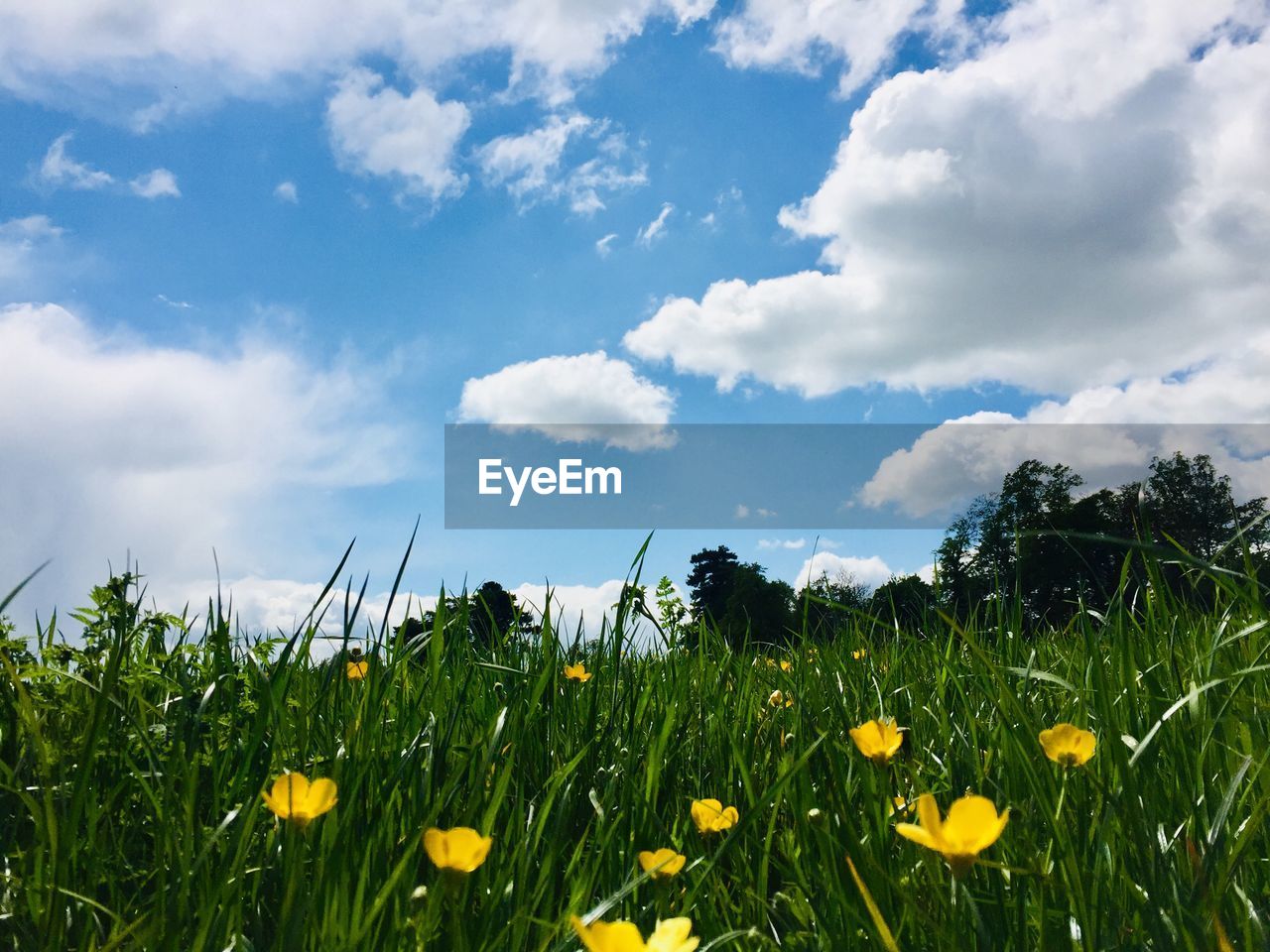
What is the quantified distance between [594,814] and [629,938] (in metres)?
1.40

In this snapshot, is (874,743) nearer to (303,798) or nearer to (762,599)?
(303,798)

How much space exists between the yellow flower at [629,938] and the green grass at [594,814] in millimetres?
210

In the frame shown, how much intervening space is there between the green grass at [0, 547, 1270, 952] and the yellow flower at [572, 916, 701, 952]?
21cm

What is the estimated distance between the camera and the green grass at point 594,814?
5.26 feet

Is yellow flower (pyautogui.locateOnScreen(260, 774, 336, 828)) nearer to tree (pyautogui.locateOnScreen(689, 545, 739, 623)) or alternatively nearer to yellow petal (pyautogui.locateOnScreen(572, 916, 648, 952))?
yellow petal (pyautogui.locateOnScreen(572, 916, 648, 952))

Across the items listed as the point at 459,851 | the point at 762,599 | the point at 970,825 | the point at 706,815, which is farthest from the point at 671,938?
the point at 762,599

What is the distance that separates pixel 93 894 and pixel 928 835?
5.52 feet

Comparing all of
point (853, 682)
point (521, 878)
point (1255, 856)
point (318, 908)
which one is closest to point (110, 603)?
point (318, 908)

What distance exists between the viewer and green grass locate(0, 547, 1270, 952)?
1.60m

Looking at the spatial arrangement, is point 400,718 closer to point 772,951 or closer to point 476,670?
point 476,670

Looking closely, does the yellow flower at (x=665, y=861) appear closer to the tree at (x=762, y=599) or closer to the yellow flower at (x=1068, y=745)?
the yellow flower at (x=1068, y=745)

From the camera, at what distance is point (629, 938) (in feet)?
3.75

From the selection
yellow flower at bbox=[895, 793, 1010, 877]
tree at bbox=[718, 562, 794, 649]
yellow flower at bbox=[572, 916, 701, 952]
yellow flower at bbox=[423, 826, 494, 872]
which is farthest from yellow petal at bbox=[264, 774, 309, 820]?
tree at bbox=[718, 562, 794, 649]

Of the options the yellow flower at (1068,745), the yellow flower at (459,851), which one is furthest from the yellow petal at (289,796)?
the yellow flower at (1068,745)
